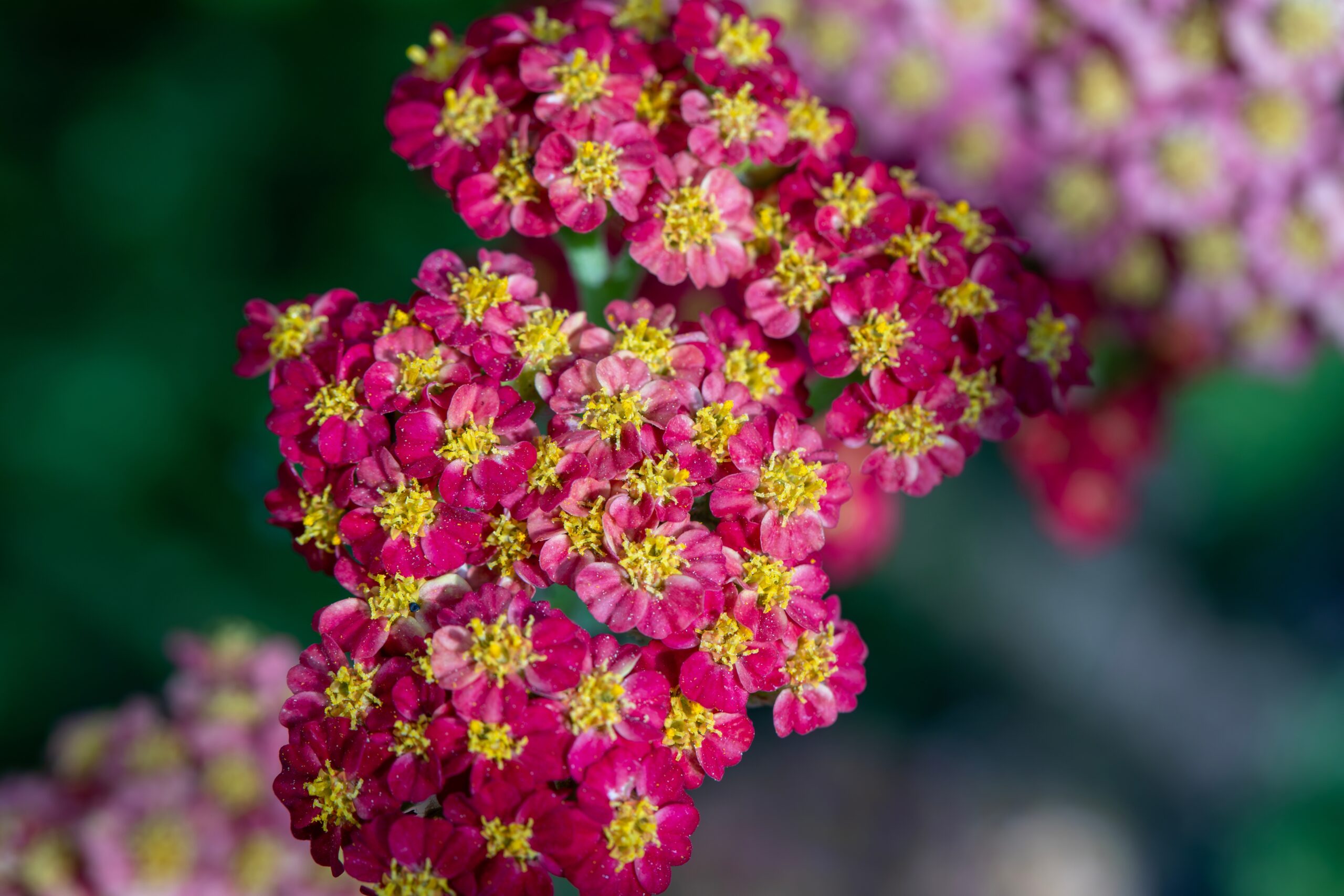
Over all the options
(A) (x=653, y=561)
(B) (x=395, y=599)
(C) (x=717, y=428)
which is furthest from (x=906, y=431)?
(B) (x=395, y=599)

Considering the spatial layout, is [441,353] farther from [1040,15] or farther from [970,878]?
[970,878]

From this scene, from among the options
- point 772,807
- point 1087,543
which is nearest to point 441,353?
point 1087,543

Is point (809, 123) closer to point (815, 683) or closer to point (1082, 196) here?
point (815, 683)

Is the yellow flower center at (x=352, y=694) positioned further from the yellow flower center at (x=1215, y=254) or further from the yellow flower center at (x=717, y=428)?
the yellow flower center at (x=1215, y=254)

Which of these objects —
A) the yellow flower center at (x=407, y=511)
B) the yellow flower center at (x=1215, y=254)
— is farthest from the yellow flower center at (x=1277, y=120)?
the yellow flower center at (x=407, y=511)

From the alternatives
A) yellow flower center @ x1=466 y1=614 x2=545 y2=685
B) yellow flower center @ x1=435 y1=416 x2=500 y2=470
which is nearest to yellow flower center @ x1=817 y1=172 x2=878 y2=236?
yellow flower center @ x1=435 y1=416 x2=500 y2=470
